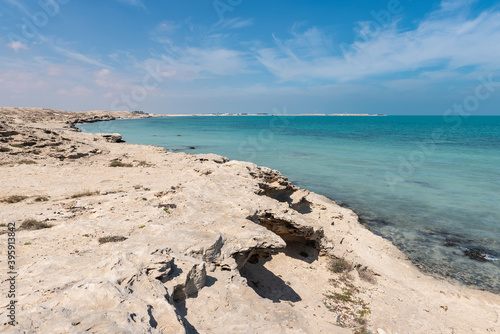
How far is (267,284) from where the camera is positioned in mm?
9578

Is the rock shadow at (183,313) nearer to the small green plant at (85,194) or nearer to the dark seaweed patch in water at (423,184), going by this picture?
the small green plant at (85,194)

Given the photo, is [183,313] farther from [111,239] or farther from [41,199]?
[41,199]

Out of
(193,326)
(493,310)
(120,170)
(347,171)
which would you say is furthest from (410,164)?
(193,326)

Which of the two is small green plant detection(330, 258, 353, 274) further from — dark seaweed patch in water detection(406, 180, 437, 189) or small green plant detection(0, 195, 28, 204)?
dark seaweed patch in water detection(406, 180, 437, 189)

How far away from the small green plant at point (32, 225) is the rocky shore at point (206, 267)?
6 cm

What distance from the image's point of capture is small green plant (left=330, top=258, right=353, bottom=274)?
38.2ft

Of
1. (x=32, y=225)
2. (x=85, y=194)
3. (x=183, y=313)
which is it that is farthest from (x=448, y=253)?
(x=85, y=194)

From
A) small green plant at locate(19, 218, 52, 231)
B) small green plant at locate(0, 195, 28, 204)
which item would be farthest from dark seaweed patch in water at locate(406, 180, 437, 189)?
small green plant at locate(0, 195, 28, 204)

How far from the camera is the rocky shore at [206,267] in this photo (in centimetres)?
478

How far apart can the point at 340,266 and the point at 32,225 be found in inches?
490

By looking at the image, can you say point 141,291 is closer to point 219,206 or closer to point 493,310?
point 219,206

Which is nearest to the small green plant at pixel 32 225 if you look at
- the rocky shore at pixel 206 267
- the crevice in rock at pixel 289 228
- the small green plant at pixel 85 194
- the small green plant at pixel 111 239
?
the rocky shore at pixel 206 267

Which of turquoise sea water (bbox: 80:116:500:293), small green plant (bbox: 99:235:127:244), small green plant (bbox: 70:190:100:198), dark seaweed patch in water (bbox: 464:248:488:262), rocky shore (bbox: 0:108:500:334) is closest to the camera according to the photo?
rocky shore (bbox: 0:108:500:334)

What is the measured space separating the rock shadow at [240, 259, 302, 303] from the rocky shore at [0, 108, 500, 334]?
50 millimetres
